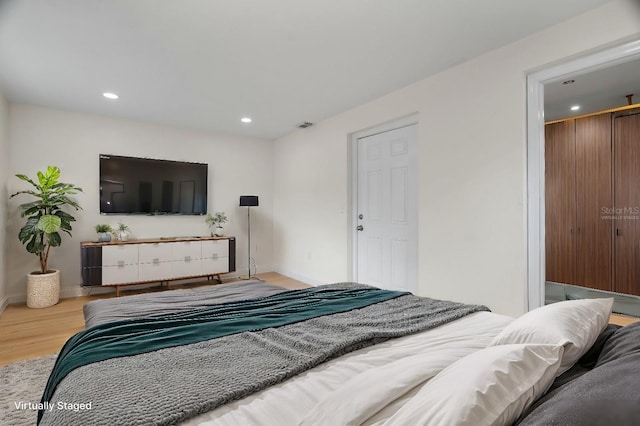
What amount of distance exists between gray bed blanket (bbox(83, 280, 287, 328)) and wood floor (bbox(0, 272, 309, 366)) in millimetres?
1107

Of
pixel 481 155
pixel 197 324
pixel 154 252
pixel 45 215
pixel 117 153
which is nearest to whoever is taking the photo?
pixel 197 324

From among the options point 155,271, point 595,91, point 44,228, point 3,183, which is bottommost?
point 155,271

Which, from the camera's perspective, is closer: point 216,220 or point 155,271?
point 155,271

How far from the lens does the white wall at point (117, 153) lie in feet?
13.3

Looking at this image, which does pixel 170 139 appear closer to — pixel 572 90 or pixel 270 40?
pixel 270 40

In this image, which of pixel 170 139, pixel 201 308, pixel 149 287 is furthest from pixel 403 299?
pixel 170 139

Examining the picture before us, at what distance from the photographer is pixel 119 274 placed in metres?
4.21

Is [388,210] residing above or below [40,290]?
above

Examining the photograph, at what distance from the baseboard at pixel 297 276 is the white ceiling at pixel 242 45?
106 inches

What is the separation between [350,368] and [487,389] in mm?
522

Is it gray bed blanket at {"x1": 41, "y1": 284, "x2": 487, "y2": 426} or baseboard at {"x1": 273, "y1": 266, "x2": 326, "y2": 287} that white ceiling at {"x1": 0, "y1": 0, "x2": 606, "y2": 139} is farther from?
baseboard at {"x1": 273, "y1": 266, "x2": 326, "y2": 287}

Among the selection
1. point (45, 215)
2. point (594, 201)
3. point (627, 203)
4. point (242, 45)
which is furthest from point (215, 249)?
point (627, 203)

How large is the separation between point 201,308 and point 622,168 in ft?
15.4

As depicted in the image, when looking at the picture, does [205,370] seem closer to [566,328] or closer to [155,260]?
[566,328]
